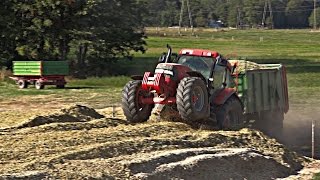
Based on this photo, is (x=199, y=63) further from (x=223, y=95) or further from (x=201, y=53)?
(x=223, y=95)

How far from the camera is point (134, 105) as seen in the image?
53.0 feet

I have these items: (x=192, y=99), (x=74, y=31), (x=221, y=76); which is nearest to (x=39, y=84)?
(x=74, y=31)

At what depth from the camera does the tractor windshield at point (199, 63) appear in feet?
55.5

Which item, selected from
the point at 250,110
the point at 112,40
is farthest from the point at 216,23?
the point at 250,110

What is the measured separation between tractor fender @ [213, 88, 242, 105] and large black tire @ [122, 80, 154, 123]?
5.36 feet

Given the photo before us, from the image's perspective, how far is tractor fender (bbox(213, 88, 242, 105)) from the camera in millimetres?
Answer: 16500

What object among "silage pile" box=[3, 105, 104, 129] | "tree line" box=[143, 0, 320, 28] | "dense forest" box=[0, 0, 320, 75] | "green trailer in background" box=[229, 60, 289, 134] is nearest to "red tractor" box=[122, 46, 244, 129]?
"green trailer in background" box=[229, 60, 289, 134]

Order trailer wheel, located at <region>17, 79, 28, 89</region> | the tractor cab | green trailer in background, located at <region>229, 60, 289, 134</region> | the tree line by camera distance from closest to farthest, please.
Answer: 1. the tractor cab
2. green trailer in background, located at <region>229, 60, 289, 134</region>
3. trailer wheel, located at <region>17, 79, 28, 89</region>
4. the tree line

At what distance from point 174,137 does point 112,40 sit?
33.6 m

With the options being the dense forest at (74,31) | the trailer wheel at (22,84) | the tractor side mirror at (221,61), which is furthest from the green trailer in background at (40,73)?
the tractor side mirror at (221,61)

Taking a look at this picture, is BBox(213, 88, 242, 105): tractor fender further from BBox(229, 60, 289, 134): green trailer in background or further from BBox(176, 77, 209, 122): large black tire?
BBox(229, 60, 289, 134): green trailer in background

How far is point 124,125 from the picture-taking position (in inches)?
595

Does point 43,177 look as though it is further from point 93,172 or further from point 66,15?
point 66,15

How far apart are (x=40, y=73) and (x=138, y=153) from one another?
87.4 feet
